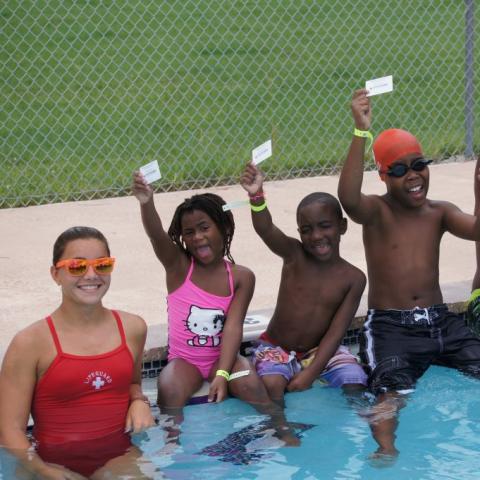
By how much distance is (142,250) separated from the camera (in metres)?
7.38

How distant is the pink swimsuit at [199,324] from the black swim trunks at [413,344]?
747 millimetres

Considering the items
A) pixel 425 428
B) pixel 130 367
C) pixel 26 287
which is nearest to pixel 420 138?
pixel 26 287

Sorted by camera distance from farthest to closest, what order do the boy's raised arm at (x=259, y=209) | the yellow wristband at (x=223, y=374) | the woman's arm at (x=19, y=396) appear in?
the boy's raised arm at (x=259, y=209) < the yellow wristband at (x=223, y=374) < the woman's arm at (x=19, y=396)

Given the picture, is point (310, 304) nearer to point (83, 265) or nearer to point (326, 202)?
point (326, 202)

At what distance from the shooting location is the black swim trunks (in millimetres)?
5359

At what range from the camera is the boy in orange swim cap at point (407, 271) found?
541 cm

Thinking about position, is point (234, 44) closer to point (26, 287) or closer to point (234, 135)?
point (234, 135)

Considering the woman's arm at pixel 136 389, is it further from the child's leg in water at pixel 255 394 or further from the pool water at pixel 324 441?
the child's leg in water at pixel 255 394

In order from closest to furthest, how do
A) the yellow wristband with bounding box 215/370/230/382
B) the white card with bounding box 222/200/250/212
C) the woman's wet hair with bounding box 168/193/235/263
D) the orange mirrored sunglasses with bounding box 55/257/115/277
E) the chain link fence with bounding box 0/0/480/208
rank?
the orange mirrored sunglasses with bounding box 55/257/115/277 → the white card with bounding box 222/200/250/212 → the yellow wristband with bounding box 215/370/230/382 → the woman's wet hair with bounding box 168/193/235/263 → the chain link fence with bounding box 0/0/480/208

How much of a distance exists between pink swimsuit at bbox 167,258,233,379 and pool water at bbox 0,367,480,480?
254 millimetres

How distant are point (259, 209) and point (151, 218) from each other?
1.73ft

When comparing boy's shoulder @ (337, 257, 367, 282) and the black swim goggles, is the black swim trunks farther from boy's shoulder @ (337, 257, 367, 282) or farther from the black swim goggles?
the black swim goggles

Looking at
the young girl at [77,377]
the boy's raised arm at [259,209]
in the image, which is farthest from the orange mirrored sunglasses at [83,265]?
the boy's raised arm at [259,209]

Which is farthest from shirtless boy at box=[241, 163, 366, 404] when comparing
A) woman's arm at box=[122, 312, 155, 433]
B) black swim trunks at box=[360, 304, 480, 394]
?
woman's arm at box=[122, 312, 155, 433]
